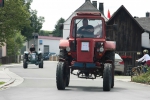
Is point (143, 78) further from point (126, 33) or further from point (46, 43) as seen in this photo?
point (46, 43)

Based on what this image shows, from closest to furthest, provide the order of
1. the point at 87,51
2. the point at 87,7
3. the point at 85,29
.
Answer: the point at 87,51 < the point at 85,29 < the point at 87,7

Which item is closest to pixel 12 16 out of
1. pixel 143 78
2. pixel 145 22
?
pixel 145 22

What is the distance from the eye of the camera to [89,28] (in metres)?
19.7

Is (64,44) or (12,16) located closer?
(64,44)

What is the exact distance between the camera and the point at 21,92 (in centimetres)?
1738

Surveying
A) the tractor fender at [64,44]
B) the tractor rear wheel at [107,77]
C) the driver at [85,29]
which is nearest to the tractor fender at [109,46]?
the driver at [85,29]

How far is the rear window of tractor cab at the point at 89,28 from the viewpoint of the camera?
19.5m

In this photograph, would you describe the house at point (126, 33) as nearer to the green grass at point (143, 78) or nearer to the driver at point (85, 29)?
the green grass at point (143, 78)

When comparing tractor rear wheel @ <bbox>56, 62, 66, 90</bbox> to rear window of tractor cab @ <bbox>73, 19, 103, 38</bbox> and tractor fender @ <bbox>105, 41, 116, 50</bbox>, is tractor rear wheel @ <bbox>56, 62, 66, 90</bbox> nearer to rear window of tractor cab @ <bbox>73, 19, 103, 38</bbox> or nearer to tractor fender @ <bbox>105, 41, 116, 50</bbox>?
rear window of tractor cab @ <bbox>73, 19, 103, 38</bbox>

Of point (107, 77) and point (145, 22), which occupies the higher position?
point (145, 22)

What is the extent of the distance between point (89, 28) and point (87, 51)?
1.30 metres

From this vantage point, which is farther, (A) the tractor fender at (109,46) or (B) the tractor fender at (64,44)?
(A) the tractor fender at (109,46)

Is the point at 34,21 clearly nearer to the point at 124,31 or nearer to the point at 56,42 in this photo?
the point at 56,42

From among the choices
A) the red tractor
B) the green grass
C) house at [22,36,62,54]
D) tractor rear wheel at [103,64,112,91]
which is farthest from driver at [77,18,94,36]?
house at [22,36,62,54]
